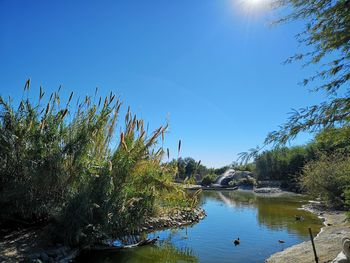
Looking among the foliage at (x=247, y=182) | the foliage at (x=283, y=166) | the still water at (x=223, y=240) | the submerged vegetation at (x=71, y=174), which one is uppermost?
the foliage at (x=283, y=166)

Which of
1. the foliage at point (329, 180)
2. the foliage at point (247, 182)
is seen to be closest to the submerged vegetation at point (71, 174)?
→ the foliage at point (329, 180)

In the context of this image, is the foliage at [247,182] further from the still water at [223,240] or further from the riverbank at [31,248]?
the riverbank at [31,248]

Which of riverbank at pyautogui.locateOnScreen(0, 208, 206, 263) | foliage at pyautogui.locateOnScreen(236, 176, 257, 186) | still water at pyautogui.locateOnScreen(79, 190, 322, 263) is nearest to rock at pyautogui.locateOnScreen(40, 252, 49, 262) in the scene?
riverbank at pyautogui.locateOnScreen(0, 208, 206, 263)

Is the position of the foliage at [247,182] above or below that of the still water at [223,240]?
above

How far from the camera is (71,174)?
33.0ft

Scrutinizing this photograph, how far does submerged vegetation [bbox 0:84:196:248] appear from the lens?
31.4 ft

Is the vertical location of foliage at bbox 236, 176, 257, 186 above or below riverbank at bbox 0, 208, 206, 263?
above

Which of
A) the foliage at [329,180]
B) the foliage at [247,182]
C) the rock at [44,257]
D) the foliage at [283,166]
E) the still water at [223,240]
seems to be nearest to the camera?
the rock at [44,257]

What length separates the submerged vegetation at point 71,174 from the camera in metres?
9.57

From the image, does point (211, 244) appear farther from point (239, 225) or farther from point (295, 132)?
point (295, 132)

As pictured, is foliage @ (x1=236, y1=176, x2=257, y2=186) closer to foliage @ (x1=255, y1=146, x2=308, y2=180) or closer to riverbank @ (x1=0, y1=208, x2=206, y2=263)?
foliage @ (x1=255, y1=146, x2=308, y2=180)

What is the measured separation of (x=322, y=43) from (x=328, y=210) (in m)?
18.1

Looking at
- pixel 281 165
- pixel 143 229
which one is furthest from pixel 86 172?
pixel 281 165

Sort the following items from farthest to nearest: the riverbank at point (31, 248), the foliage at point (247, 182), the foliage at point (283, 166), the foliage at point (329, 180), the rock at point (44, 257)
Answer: the foliage at point (283, 166)
the foliage at point (247, 182)
the foliage at point (329, 180)
the rock at point (44, 257)
the riverbank at point (31, 248)
